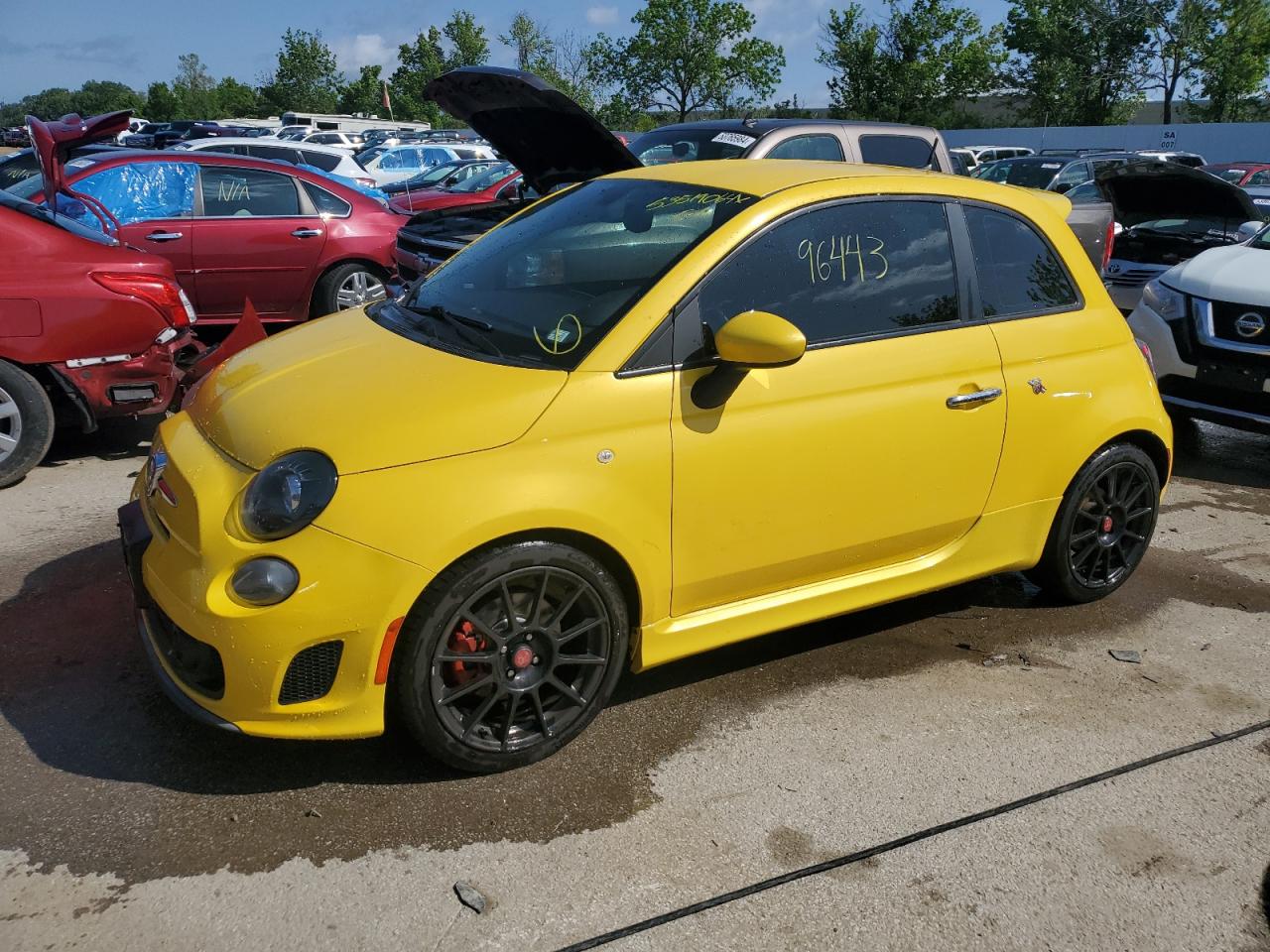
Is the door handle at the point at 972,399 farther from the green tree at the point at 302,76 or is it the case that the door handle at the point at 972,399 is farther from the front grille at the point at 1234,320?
the green tree at the point at 302,76

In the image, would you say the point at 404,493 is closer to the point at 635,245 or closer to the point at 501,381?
the point at 501,381

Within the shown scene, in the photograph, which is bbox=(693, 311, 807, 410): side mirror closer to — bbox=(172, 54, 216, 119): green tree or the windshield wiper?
the windshield wiper

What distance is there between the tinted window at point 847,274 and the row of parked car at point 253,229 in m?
2.82

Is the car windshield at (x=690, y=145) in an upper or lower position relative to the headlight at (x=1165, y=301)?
upper

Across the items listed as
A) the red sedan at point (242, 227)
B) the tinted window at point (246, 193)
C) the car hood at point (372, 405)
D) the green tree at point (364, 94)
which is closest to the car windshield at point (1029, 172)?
the red sedan at point (242, 227)

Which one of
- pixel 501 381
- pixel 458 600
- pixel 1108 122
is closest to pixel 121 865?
pixel 458 600

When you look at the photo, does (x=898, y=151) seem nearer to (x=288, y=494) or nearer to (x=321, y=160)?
(x=288, y=494)

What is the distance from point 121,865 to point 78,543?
2503mm

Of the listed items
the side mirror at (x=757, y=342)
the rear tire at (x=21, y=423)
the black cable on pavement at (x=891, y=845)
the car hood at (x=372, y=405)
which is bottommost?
the black cable on pavement at (x=891, y=845)

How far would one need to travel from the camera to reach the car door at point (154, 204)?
7.87m

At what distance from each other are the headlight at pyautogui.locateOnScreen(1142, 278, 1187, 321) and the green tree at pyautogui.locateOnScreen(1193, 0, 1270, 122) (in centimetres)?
4700

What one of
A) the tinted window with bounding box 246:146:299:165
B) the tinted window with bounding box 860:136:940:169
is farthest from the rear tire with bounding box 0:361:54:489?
the tinted window with bounding box 246:146:299:165

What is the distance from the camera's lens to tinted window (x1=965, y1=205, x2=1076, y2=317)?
12.8 ft

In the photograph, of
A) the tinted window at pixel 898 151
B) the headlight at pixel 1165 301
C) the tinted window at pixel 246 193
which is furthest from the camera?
the tinted window at pixel 246 193
